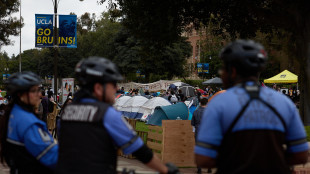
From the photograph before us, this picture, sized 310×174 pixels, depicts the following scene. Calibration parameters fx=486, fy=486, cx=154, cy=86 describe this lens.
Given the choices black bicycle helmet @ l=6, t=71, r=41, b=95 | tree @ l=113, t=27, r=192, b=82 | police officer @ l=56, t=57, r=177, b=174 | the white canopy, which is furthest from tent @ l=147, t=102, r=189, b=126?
tree @ l=113, t=27, r=192, b=82

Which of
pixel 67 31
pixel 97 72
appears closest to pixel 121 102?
pixel 67 31

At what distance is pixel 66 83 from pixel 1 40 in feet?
67.5

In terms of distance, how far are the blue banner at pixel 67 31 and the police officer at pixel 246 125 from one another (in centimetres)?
1856

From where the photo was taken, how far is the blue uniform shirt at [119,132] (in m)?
3.11

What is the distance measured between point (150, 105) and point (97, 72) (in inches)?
888

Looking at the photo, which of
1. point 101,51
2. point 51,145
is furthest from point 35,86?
point 101,51

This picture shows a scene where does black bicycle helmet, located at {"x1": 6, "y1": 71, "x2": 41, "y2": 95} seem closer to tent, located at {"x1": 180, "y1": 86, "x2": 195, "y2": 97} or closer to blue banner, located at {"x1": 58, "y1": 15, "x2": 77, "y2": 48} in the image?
blue banner, located at {"x1": 58, "y1": 15, "x2": 77, "y2": 48}

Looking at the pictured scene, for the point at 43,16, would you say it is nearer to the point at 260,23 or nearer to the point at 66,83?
the point at 66,83

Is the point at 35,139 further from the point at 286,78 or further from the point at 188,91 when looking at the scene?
the point at 188,91

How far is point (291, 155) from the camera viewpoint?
324 cm

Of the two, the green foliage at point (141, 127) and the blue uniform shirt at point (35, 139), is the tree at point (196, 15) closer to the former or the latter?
the blue uniform shirt at point (35, 139)

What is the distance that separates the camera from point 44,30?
21.6m

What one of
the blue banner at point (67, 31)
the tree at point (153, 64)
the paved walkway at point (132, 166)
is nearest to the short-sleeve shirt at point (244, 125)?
the paved walkway at point (132, 166)

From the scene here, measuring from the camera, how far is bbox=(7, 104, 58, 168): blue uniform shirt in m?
3.66
